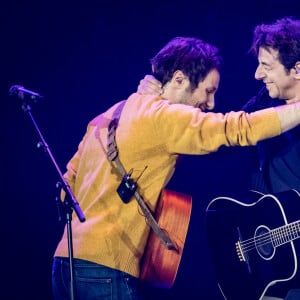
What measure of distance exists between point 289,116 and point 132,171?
0.82m

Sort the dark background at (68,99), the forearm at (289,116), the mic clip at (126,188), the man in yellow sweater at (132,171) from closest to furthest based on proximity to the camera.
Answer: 1. the forearm at (289,116)
2. the man in yellow sweater at (132,171)
3. the mic clip at (126,188)
4. the dark background at (68,99)

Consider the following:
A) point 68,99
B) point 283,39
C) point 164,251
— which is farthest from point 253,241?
point 68,99

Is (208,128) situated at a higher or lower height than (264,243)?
higher

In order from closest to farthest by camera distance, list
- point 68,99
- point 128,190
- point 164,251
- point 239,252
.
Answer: point 128,190
point 164,251
point 239,252
point 68,99

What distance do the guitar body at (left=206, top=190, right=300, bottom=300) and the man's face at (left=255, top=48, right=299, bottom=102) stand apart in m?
0.64

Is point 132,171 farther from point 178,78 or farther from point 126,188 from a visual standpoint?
point 178,78

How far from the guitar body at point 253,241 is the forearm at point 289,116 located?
0.52 m

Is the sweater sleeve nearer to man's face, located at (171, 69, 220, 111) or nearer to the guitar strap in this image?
the guitar strap

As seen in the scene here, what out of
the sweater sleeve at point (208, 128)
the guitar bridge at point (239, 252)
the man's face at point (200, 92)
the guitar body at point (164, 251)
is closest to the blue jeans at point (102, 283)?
the guitar body at point (164, 251)

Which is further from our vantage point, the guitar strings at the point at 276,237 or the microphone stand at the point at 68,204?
the guitar strings at the point at 276,237

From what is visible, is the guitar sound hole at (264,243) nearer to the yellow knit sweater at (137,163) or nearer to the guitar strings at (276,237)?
the guitar strings at (276,237)

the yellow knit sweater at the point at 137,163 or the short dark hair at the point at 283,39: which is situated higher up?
the short dark hair at the point at 283,39

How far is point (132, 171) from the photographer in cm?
244

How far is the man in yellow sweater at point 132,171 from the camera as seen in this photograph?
7.25ft
